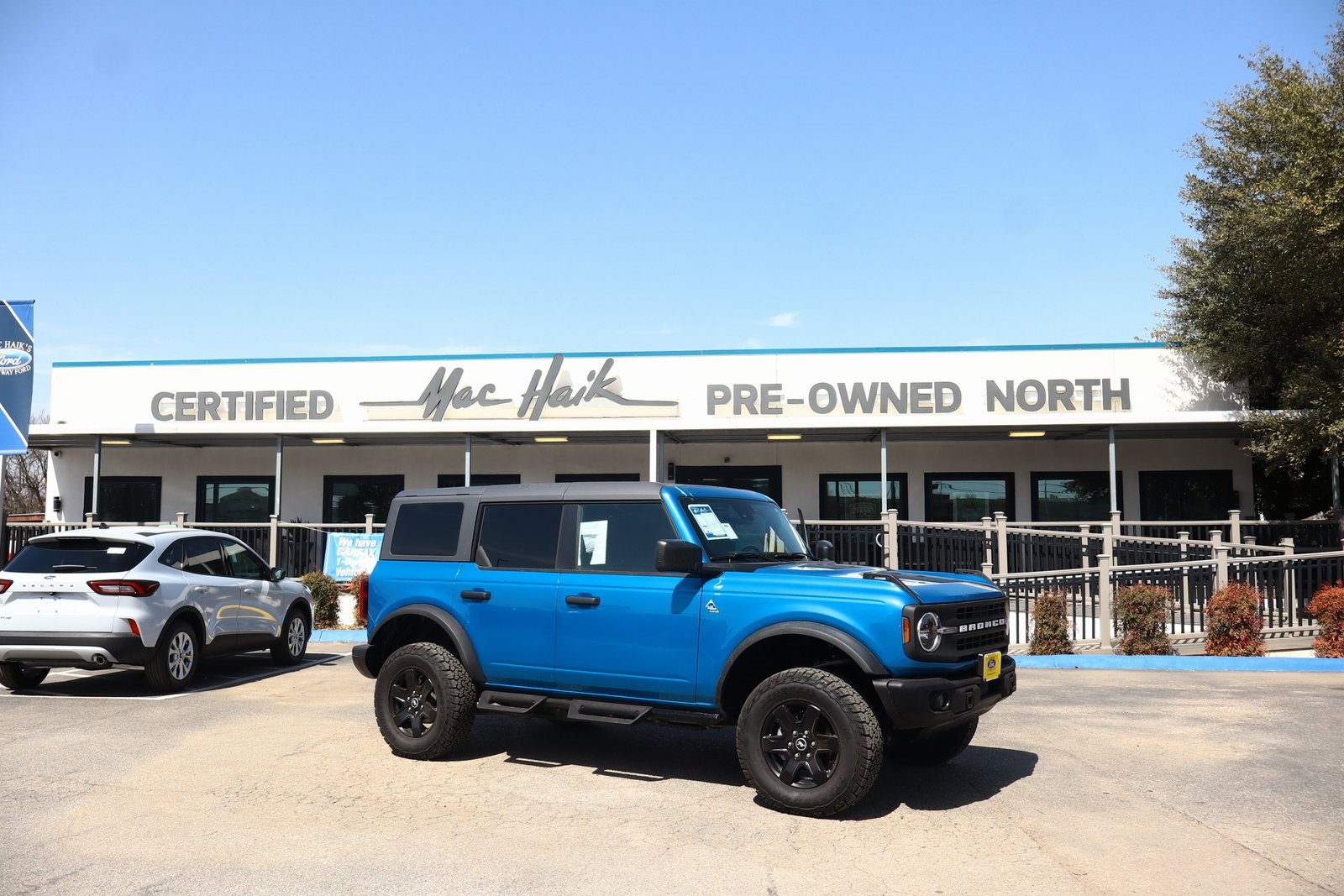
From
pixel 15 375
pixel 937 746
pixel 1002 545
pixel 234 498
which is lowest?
pixel 937 746

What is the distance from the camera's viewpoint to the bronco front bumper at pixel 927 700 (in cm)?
587

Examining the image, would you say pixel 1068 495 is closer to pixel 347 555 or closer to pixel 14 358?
A: pixel 347 555

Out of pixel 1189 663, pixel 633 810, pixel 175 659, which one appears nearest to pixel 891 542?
pixel 1189 663

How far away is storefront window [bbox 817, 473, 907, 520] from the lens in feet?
74.3

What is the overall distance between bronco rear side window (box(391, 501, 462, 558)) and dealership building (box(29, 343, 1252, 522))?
11531 mm

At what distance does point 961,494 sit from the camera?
73.9 ft

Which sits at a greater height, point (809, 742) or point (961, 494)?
point (961, 494)

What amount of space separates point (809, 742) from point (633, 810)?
1100mm

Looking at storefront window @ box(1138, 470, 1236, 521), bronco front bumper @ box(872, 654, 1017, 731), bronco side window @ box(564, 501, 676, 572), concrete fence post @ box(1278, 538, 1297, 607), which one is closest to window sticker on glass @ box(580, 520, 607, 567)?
bronco side window @ box(564, 501, 676, 572)

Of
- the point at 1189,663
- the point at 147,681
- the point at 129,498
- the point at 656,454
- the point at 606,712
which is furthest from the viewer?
the point at 129,498

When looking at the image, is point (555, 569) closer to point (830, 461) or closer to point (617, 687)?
point (617, 687)

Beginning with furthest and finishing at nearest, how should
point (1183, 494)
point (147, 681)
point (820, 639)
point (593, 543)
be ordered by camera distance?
1. point (1183, 494)
2. point (147, 681)
3. point (593, 543)
4. point (820, 639)

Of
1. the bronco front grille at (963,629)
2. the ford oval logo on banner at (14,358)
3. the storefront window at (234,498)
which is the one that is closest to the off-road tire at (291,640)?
the ford oval logo on banner at (14,358)

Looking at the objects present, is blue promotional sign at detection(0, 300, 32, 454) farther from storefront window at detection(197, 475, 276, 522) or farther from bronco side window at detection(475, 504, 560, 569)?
bronco side window at detection(475, 504, 560, 569)
